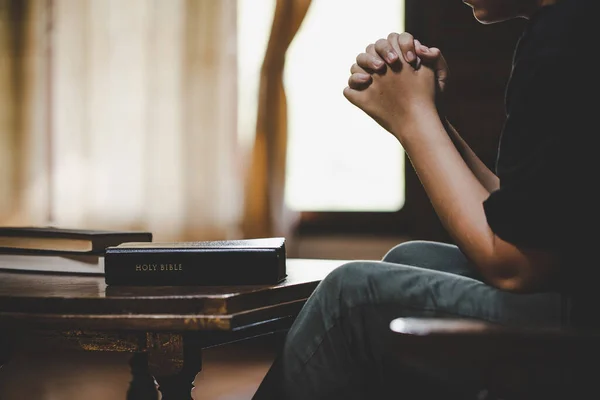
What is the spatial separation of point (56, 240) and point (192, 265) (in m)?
0.32

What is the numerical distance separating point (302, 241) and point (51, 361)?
0.98 metres

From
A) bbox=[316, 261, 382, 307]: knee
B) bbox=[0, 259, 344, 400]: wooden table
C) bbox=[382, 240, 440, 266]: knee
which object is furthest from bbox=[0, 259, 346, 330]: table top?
bbox=[382, 240, 440, 266]: knee

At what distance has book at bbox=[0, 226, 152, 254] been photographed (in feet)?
3.41

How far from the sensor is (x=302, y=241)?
236cm

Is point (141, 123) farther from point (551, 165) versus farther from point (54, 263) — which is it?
point (551, 165)

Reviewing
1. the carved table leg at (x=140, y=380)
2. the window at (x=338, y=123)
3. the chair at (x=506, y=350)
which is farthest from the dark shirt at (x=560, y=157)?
the window at (x=338, y=123)

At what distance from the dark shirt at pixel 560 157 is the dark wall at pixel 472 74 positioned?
1.55 m

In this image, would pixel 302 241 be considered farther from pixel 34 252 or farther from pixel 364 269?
pixel 364 269

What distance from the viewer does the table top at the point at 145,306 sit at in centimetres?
77

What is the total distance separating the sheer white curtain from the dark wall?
0.70 metres

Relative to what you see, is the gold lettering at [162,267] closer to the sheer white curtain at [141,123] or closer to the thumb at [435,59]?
the thumb at [435,59]

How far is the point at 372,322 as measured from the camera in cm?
74

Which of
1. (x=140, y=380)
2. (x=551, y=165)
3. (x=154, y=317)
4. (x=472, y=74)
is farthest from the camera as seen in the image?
(x=472, y=74)

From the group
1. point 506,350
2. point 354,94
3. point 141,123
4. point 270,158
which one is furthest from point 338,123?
point 506,350
